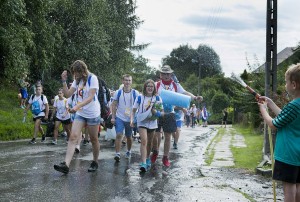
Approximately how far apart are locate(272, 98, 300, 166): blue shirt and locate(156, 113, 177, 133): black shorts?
4.96 metres

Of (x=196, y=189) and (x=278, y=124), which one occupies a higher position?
(x=278, y=124)

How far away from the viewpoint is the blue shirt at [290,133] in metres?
4.38

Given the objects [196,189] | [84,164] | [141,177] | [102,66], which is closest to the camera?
[196,189]

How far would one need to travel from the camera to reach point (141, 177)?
8.27 meters

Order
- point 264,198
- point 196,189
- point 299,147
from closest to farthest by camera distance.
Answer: point 299,147, point 264,198, point 196,189

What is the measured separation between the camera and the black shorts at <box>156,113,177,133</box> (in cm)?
938

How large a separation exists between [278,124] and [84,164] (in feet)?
19.6

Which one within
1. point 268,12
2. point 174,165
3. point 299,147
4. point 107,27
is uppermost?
point 107,27

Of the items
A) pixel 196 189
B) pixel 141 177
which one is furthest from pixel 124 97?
pixel 196 189

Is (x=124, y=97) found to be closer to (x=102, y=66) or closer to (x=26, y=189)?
(x=26, y=189)

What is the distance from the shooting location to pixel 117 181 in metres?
7.76

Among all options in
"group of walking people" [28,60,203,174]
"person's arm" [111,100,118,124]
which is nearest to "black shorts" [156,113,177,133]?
"group of walking people" [28,60,203,174]

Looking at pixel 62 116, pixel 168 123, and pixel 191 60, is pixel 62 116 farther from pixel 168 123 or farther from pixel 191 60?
pixel 191 60

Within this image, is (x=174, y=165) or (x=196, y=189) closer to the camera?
(x=196, y=189)
